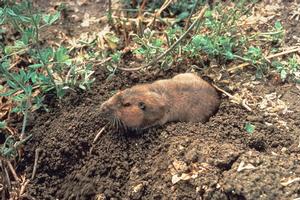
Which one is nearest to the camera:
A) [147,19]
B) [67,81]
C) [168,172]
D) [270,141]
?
[168,172]

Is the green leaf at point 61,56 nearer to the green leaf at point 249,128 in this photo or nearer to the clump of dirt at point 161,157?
the clump of dirt at point 161,157

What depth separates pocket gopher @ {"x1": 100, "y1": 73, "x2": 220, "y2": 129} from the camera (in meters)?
4.19

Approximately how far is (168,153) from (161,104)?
19.6 inches

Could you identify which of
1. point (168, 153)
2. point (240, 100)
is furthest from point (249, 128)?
point (168, 153)

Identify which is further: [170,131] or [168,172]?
[170,131]

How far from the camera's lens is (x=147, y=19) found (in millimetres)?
5148

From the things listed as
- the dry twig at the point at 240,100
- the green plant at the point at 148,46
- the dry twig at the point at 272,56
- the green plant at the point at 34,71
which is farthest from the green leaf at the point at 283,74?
the green plant at the point at 34,71

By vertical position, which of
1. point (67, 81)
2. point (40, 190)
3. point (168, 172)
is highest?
point (67, 81)

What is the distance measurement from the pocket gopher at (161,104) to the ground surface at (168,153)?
97mm

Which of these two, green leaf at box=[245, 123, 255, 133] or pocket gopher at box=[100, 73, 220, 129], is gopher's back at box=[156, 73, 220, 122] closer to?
pocket gopher at box=[100, 73, 220, 129]

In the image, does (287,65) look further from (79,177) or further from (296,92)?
(79,177)

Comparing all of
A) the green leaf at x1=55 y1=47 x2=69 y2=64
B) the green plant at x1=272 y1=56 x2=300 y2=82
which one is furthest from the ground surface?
the green leaf at x1=55 y1=47 x2=69 y2=64

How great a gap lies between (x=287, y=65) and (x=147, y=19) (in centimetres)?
140


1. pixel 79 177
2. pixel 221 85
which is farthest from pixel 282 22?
pixel 79 177
